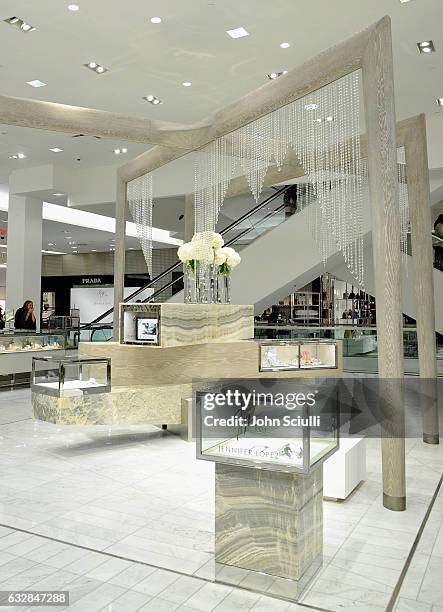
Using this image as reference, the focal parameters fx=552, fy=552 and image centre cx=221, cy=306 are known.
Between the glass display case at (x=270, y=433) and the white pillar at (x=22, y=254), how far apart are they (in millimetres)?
11656

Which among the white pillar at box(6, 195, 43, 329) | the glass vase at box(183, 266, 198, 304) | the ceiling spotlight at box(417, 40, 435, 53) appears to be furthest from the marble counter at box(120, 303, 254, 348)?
the white pillar at box(6, 195, 43, 329)

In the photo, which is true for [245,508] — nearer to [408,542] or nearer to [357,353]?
[408,542]

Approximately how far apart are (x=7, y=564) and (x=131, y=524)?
0.92 metres

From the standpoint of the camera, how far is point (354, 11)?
265 inches

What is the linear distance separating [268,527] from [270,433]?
50 centimetres

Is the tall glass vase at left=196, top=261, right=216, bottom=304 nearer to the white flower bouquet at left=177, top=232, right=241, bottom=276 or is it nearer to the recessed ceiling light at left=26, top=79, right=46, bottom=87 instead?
the white flower bouquet at left=177, top=232, right=241, bottom=276

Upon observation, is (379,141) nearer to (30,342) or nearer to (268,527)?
(268,527)

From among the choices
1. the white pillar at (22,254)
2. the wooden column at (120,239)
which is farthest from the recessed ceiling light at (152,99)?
the white pillar at (22,254)

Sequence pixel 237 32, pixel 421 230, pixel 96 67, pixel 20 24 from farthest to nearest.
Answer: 1. pixel 96 67
2. pixel 237 32
3. pixel 20 24
4. pixel 421 230

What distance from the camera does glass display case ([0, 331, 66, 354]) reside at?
10399mm

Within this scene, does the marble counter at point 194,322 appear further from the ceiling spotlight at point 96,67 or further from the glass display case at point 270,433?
the ceiling spotlight at point 96,67

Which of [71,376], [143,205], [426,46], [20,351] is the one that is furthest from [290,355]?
[20,351]

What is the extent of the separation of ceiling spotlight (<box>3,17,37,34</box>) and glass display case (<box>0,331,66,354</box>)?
5.40 metres

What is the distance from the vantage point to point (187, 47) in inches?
303
